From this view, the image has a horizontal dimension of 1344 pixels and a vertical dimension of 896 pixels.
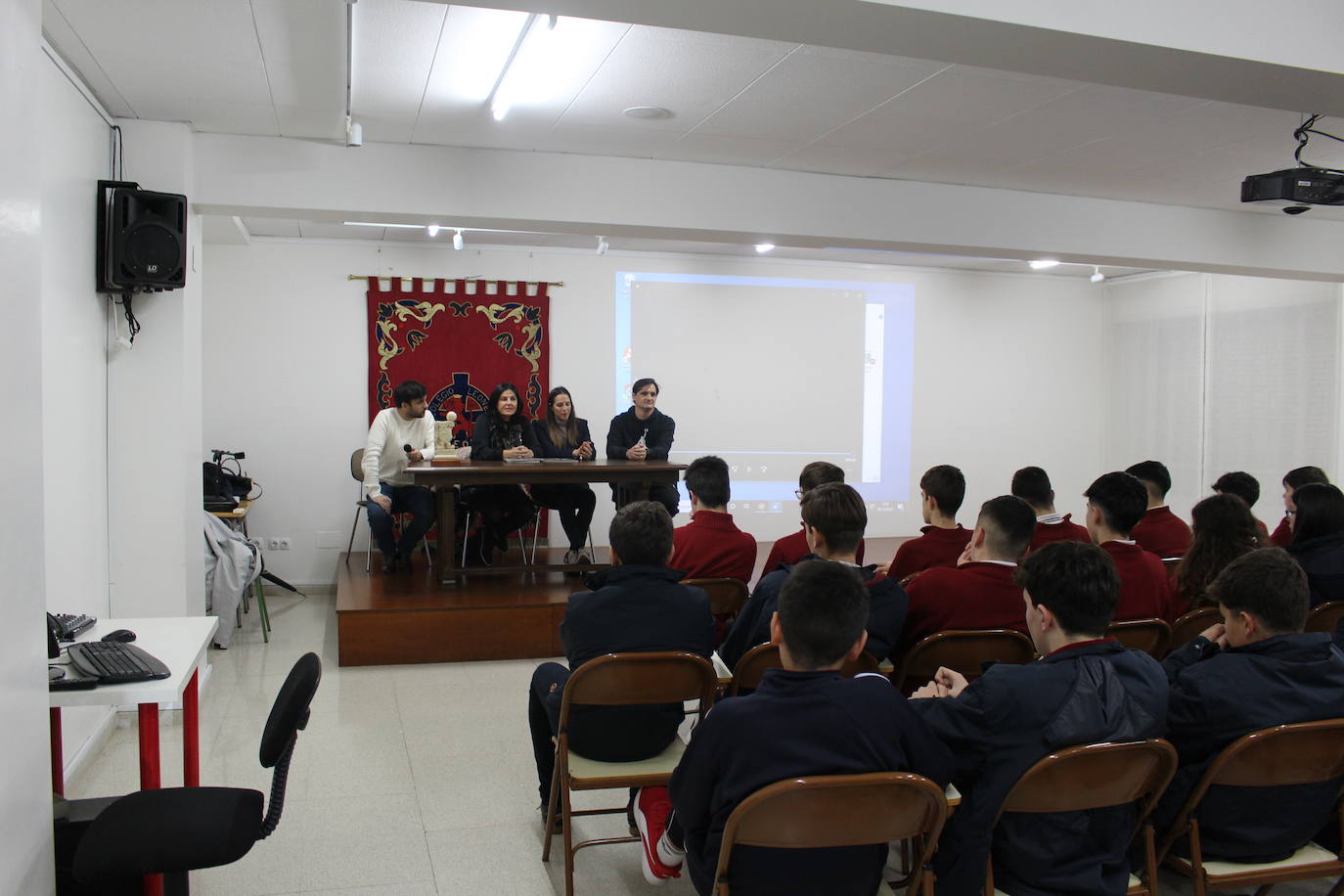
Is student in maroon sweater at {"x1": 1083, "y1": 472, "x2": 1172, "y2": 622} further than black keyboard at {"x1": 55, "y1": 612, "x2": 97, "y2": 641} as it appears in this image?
Yes

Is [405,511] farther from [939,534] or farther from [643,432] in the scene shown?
[939,534]

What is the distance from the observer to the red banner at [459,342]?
7.04 meters

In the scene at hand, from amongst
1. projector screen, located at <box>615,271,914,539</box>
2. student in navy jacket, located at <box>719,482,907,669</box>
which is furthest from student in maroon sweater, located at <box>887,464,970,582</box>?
projector screen, located at <box>615,271,914,539</box>

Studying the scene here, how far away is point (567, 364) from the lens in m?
7.47

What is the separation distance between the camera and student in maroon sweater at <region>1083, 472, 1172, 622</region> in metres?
2.99

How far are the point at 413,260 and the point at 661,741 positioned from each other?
5502 mm

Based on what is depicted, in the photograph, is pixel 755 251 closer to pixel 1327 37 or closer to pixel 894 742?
pixel 1327 37

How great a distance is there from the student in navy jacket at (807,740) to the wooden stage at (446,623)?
293 cm

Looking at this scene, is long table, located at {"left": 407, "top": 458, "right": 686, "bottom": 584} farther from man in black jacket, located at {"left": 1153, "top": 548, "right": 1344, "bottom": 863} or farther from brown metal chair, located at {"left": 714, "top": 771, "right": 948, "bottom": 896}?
brown metal chair, located at {"left": 714, "top": 771, "right": 948, "bottom": 896}

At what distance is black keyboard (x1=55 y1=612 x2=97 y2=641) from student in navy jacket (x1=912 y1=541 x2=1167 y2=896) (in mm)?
2068

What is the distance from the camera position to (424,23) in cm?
320

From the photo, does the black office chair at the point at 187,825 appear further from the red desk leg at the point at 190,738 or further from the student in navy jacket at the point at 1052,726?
the student in navy jacket at the point at 1052,726

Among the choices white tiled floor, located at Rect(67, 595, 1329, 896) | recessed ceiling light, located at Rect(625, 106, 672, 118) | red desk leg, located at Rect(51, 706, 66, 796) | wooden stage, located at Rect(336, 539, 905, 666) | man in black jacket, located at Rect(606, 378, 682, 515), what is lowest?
white tiled floor, located at Rect(67, 595, 1329, 896)

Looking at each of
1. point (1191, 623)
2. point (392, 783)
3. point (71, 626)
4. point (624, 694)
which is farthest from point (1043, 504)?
point (71, 626)
